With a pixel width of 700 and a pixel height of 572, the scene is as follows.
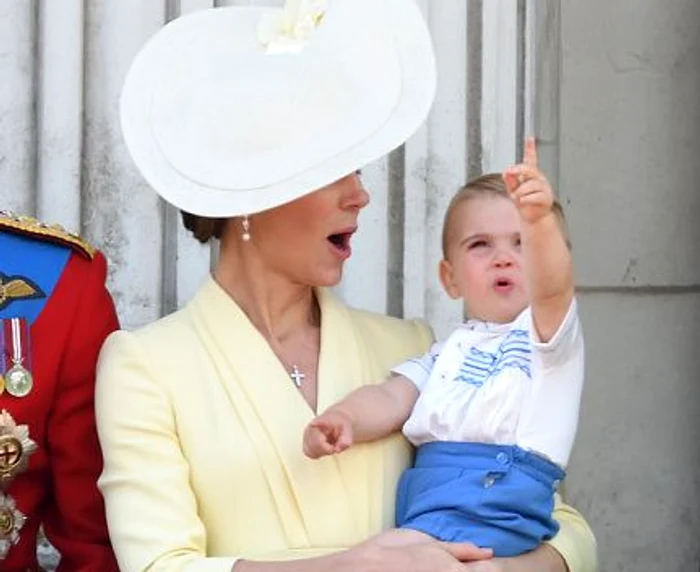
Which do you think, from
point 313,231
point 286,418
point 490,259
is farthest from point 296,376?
point 490,259

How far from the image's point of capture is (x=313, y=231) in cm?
263

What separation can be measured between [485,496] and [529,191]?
0.39 m

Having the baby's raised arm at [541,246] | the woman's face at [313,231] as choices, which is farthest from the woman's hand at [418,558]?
the woman's face at [313,231]

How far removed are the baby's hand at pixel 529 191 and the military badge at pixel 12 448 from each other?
716mm

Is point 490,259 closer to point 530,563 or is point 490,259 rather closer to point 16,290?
point 530,563

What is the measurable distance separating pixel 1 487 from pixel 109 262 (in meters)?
0.57

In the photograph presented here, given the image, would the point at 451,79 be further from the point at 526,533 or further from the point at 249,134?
the point at 526,533

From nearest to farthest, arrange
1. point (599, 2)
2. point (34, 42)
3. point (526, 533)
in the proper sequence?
point (526, 533), point (34, 42), point (599, 2)

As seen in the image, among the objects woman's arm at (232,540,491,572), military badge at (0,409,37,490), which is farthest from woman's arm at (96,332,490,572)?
military badge at (0,409,37,490)

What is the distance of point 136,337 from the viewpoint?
103 inches

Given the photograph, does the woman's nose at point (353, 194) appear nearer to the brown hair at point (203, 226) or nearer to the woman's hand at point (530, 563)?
the brown hair at point (203, 226)

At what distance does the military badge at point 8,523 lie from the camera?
2607 mm

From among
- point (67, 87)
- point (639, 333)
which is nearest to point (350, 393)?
point (67, 87)

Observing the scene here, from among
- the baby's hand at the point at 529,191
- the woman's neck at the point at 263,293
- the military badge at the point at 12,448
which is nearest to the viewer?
the baby's hand at the point at 529,191
